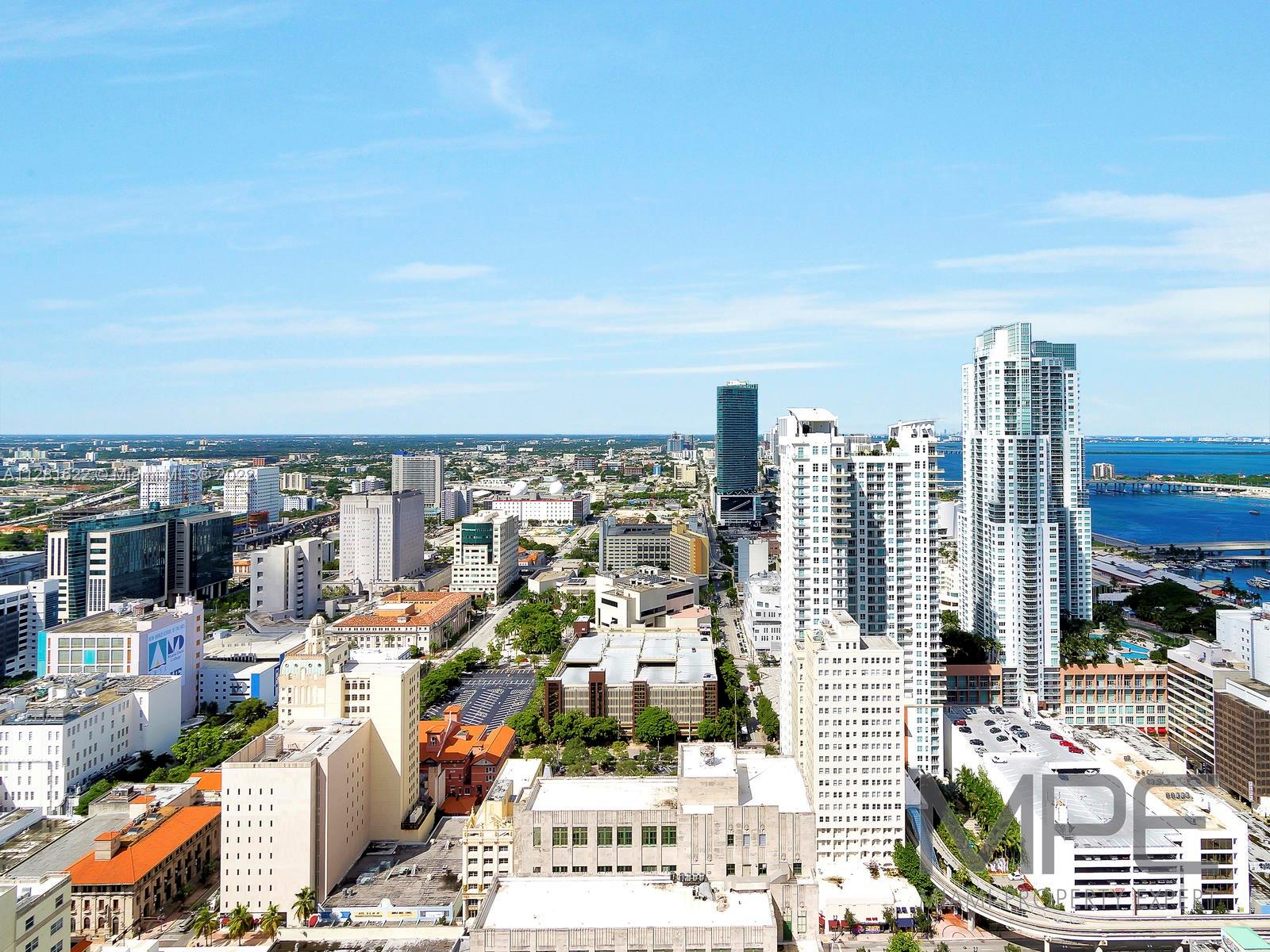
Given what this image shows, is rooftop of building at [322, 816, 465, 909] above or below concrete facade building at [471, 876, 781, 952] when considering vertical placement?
below

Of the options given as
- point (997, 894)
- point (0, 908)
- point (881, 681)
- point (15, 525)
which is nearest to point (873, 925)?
point (997, 894)

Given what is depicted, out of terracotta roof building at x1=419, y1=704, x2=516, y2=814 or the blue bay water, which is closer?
terracotta roof building at x1=419, y1=704, x2=516, y2=814

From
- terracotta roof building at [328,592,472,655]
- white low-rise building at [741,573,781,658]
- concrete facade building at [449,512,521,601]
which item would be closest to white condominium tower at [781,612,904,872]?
white low-rise building at [741,573,781,658]

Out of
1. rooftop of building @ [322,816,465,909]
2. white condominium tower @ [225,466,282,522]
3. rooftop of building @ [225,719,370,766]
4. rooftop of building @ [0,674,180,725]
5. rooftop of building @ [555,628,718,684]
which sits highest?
white condominium tower @ [225,466,282,522]

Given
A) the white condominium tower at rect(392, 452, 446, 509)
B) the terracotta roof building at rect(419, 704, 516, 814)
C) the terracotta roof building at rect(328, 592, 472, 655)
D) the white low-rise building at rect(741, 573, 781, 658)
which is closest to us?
the terracotta roof building at rect(419, 704, 516, 814)

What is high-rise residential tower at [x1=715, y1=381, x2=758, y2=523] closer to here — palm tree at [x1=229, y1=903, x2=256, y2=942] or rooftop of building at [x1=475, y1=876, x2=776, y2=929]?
palm tree at [x1=229, y1=903, x2=256, y2=942]

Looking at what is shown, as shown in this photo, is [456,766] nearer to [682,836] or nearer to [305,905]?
[305,905]

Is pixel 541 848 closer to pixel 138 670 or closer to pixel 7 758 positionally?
pixel 7 758

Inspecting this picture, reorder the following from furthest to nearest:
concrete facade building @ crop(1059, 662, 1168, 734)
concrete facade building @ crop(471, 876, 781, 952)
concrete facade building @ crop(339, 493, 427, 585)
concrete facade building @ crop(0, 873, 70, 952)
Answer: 1. concrete facade building @ crop(339, 493, 427, 585)
2. concrete facade building @ crop(1059, 662, 1168, 734)
3. concrete facade building @ crop(0, 873, 70, 952)
4. concrete facade building @ crop(471, 876, 781, 952)
